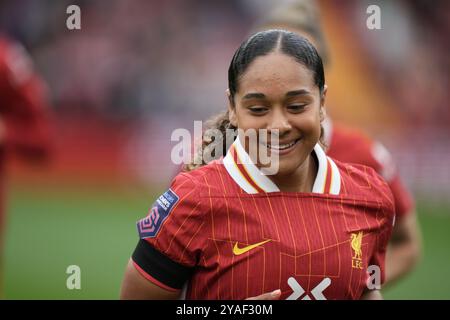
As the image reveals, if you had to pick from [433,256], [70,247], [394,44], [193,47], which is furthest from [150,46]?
[433,256]

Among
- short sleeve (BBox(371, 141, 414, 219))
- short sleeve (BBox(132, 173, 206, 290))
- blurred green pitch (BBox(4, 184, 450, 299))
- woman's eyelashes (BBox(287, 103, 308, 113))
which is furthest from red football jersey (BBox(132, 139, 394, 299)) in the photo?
blurred green pitch (BBox(4, 184, 450, 299))

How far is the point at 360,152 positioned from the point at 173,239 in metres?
1.71

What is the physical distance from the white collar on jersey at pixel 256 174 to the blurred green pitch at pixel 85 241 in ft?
13.9

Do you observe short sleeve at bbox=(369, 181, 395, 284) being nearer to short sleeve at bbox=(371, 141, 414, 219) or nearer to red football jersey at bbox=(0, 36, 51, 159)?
short sleeve at bbox=(371, 141, 414, 219)

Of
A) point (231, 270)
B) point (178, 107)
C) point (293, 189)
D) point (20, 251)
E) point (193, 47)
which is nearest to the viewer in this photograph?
point (231, 270)

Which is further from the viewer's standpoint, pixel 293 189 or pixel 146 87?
pixel 146 87

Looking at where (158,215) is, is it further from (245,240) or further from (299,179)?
(299,179)

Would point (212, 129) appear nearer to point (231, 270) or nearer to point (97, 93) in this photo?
point (231, 270)

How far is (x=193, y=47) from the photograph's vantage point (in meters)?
12.0

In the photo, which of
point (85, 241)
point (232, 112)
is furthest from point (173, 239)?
point (85, 241)

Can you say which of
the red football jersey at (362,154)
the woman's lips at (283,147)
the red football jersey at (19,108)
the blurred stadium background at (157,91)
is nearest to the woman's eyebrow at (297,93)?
the woman's lips at (283,147)

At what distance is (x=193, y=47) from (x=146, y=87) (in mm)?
1032

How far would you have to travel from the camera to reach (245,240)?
2203 mm
